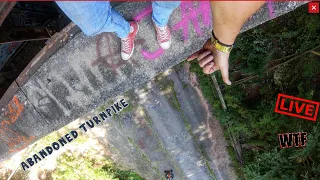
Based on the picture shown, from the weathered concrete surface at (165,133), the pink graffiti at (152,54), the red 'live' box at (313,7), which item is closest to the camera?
the pink graffiti at (152,54)

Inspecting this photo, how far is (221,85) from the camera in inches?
203

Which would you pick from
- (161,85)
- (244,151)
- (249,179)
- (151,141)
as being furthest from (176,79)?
(249,179)

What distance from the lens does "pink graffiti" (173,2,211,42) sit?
3.98 m

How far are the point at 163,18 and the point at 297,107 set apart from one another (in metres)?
2.61

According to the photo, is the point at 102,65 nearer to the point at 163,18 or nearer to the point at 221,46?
the point at 163,18

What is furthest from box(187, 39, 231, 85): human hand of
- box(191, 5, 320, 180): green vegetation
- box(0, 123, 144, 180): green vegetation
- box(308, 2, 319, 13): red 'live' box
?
box(0, 123, 144, 180): green vegetation

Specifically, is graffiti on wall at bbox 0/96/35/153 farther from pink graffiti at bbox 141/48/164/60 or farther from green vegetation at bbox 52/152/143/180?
pink graffiti at bbox 141/48/164/60

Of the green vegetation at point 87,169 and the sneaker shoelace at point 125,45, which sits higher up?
the sneaker shoelace at point 125,45

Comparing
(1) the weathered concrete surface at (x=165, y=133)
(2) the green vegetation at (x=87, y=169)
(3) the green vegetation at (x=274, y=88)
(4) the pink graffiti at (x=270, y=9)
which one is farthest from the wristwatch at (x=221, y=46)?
(2) the green vegetation at (x=87, y=169)

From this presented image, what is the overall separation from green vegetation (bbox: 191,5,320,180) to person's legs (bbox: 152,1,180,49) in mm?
1407

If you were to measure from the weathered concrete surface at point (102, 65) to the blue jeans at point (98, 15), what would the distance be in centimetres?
61

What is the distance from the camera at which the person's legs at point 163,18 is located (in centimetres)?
287

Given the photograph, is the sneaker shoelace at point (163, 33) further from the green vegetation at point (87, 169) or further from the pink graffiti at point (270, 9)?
the green vegetation at point (87, 169)

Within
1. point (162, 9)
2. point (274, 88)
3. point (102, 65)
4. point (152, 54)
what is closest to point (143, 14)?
point (152, 54)
